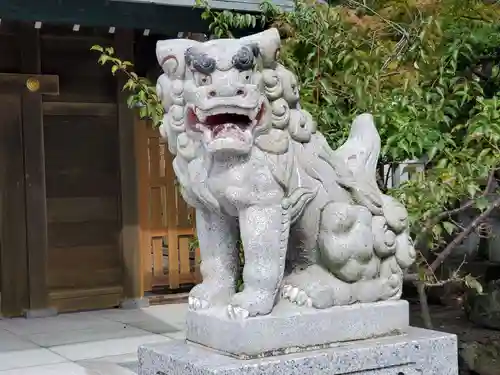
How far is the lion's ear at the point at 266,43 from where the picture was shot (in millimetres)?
2686

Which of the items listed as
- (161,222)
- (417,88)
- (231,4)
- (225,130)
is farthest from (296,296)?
(161,222)

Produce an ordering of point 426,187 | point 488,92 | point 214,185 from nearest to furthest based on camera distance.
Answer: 1. point 214,185
2. point 426,187
3. point 488,92

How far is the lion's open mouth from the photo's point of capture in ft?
8.52

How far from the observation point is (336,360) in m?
2.71

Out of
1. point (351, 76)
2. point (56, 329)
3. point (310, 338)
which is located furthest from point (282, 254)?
point (56, 329)

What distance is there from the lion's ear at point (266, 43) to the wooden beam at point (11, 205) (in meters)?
5.10

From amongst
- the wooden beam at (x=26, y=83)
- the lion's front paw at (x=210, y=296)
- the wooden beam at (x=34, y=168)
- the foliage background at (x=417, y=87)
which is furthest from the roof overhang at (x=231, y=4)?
the lion's front paw at (x=210, y=296)

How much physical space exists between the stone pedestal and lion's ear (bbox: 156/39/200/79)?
2.88ft

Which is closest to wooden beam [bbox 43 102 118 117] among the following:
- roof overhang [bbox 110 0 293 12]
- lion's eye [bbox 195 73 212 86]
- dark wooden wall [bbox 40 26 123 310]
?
dark wooden wall [bbox 40 26 123 310]

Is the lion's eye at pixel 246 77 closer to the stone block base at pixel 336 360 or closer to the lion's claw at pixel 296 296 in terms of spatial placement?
the lion's claw at pixel 296 296

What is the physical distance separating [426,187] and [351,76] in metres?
0.86

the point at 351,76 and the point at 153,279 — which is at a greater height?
the point at 351,76

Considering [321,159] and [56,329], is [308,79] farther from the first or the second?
[56,329]

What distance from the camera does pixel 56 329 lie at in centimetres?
677
